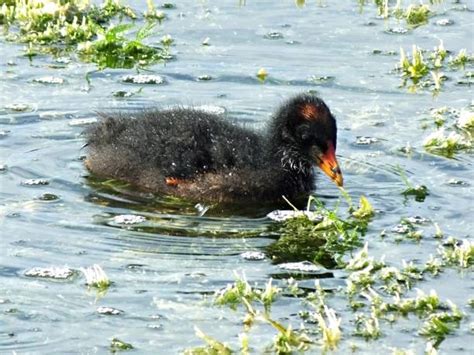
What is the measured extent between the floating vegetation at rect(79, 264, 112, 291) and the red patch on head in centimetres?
257

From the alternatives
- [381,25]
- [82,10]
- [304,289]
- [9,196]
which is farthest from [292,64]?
[304,289]

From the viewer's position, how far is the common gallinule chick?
1034 cm

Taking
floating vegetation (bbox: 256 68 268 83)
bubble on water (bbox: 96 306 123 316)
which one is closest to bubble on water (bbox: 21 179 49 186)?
bubble on water (bbox: 96 306 123 316)

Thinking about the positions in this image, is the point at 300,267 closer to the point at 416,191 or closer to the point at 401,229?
the point at 401,229

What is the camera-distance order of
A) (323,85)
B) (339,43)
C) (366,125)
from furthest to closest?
(339,43), (323,85), (366,125)

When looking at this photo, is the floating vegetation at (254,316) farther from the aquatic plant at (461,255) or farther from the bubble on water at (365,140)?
the bubble on water at (365,140)

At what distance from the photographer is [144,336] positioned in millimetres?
7680

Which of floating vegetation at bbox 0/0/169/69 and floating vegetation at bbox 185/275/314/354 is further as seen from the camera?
floating vegetation at bbox 0/0/169/69

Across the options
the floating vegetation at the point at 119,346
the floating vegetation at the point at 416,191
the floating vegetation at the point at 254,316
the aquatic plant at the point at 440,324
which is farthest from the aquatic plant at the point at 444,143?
the floating vegetation at the point at 119,346

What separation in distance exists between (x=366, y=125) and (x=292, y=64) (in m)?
1.63

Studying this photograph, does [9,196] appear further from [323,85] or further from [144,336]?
[323,85]

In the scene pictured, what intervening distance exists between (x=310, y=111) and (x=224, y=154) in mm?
706

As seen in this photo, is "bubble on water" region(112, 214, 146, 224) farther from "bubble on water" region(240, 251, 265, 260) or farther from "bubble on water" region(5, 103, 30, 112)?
"bubble on water" region(5, 103, 30, 112)

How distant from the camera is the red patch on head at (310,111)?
1035cm
